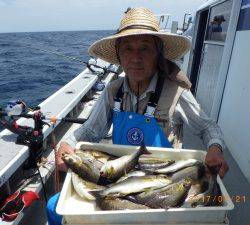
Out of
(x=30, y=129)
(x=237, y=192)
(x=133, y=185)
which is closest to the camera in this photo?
(x=133, y=185)

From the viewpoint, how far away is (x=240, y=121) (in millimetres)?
3574

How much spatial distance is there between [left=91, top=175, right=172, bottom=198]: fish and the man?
0.56m

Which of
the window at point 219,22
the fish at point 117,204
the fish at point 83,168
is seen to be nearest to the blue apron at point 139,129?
the fish at point 83,168

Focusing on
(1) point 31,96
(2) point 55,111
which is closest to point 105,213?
(2) point 55,111

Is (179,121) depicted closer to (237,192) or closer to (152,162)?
(152,162)

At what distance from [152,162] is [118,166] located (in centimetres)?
25

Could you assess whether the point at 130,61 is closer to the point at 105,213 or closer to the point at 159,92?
the point at 159,92

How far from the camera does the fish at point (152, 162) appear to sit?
6.93 ft

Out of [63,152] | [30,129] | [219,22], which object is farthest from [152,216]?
[219,22]

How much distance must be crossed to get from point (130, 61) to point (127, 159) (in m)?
0.81

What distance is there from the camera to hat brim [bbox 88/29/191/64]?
2.36 meters

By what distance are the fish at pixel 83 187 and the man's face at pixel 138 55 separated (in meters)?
0.99

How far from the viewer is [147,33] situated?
2273 millimetres

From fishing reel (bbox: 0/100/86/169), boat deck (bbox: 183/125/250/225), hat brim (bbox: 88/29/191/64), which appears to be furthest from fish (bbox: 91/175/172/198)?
fishing reel (bbox: 0/100/86/169)
